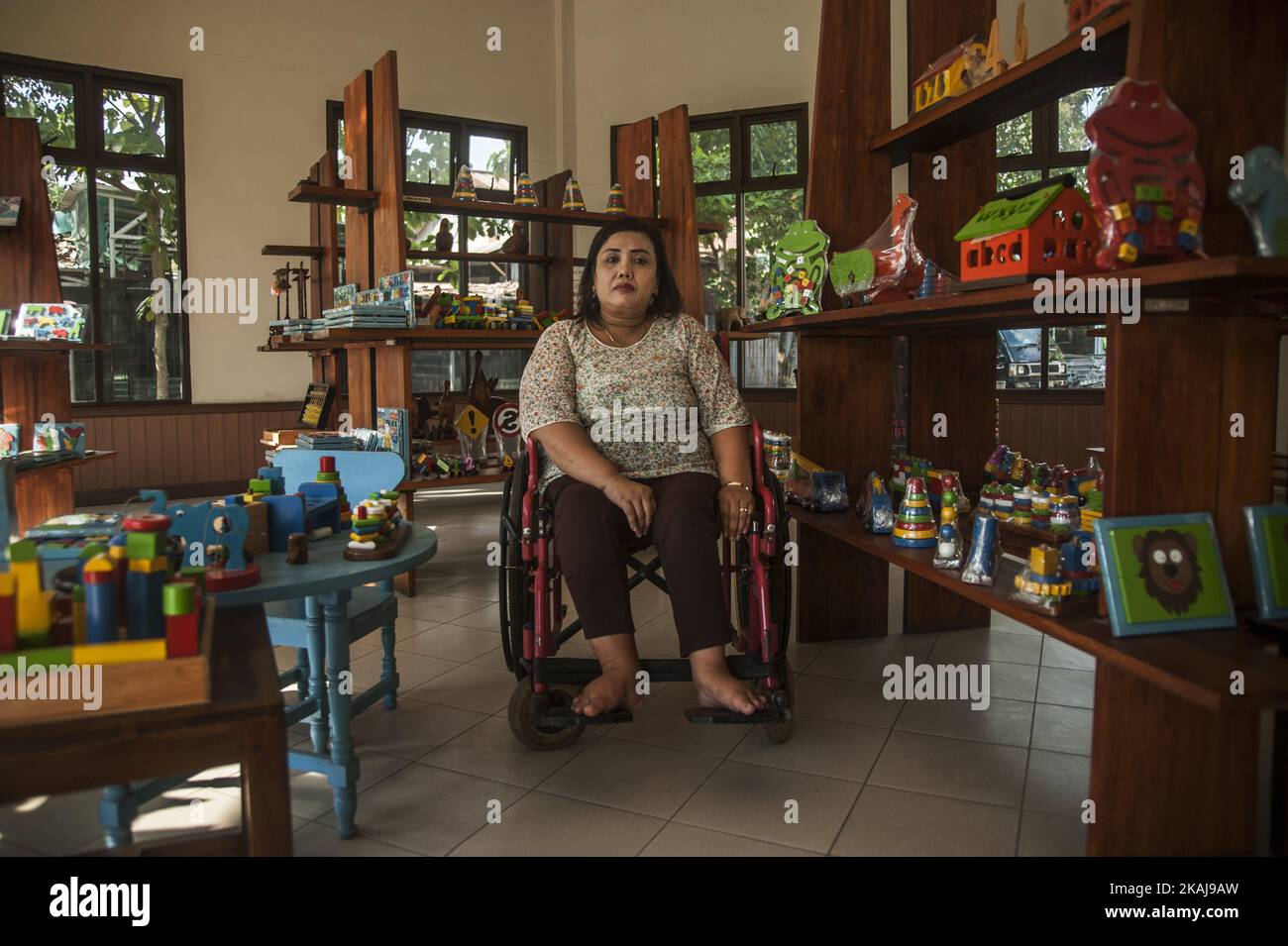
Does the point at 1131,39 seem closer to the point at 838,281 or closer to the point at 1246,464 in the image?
the point at 1246,464

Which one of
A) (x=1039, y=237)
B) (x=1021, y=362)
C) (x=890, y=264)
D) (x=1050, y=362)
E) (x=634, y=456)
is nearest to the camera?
(x=1039, y=237)

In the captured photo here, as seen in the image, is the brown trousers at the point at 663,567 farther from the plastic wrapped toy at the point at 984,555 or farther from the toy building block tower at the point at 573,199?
the toy building block tower at the point at 573,199

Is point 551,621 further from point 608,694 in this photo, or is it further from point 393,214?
point 393,214

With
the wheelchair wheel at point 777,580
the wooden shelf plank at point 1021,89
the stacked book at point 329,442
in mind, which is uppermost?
the wooden shelf plank at point 1021,89

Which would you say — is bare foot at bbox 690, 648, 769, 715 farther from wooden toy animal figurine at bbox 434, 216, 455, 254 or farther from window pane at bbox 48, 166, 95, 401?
window pane at bbox 48, 166, 95, 401

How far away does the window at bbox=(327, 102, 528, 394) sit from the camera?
8.23 m

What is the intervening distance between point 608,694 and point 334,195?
3118mm

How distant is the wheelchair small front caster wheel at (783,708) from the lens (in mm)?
2182

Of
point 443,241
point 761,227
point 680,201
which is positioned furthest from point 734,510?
point 761,227

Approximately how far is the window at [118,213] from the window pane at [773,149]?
4.77 meters

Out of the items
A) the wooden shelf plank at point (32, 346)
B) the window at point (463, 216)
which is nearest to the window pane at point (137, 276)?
the window at point (463, 216)

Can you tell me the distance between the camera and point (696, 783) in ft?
7.31
